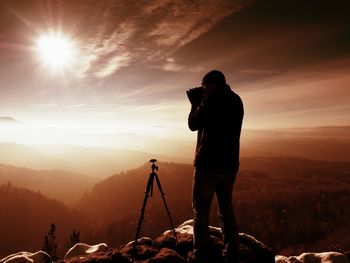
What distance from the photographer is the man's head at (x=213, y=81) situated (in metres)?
5.81

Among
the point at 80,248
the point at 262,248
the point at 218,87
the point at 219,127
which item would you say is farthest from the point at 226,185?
the point at 80,248

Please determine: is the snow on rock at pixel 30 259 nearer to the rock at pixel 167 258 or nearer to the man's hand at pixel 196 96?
the rock at pixel 167 258

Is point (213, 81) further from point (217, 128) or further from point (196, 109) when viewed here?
point (217, 128)

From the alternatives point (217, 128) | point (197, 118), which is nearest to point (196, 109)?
point (197, 118)

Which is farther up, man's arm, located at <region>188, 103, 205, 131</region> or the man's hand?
the man's hand

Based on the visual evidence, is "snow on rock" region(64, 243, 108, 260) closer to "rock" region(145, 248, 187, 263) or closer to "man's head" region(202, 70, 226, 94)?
"rock" region(145, 248, 187, 263)

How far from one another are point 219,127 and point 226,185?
1.27m

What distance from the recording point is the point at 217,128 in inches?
226

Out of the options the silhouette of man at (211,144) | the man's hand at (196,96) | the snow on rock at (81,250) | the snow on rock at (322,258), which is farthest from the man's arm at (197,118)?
the snow on rock at (322,258)

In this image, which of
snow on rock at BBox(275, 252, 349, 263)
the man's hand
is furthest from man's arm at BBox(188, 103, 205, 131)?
snow on rock at BBox(275, 252, 349, 263)

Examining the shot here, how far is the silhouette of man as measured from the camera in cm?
568

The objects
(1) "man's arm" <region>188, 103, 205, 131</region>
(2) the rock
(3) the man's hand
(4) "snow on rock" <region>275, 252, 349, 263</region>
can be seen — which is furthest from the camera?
(4) "snow on rock" <region>275, 252, 349, 263</region>

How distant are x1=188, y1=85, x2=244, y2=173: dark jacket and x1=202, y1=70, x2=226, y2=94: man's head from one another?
108mm

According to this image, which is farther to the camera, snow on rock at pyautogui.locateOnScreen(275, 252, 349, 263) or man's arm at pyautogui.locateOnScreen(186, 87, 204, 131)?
snow on rock at pyautogui.locateOnScreen(275, 252, 349, 263)
